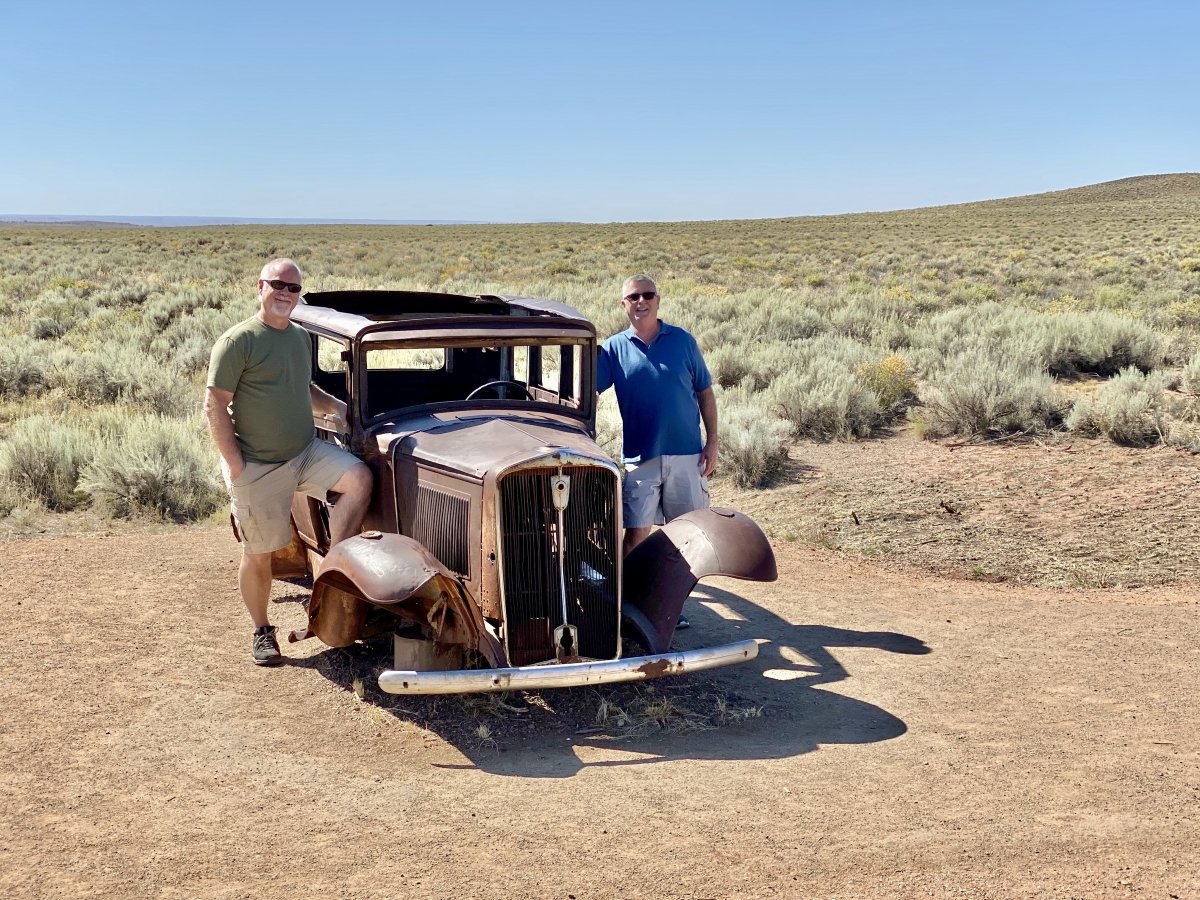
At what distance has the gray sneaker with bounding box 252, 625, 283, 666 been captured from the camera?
6480mm

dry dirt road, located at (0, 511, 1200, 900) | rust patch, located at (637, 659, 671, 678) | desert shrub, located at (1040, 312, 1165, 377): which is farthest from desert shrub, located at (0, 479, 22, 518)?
desert shrub, located at (1040, 312, 1165, 377)

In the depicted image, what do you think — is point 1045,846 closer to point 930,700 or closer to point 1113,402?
point 930,700

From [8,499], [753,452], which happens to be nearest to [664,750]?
[753,452]

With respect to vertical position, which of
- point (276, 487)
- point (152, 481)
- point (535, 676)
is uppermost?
point (276, 487)

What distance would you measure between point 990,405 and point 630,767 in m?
8.57

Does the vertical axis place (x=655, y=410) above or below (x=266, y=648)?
above

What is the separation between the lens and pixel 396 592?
5273 mm

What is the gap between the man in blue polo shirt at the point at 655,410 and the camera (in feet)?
22.9

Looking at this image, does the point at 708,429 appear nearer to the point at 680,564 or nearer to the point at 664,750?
the point at 680,564

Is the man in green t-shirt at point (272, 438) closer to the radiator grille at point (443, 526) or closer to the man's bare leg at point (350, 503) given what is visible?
the man's bare leg at point (350, 503)

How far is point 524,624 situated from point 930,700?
223cm

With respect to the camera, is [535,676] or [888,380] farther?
[888,380]

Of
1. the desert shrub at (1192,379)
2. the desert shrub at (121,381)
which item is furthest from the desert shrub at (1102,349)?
the desert shrub at (121,381)

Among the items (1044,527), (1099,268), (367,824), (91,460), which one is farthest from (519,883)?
(1099,268)
